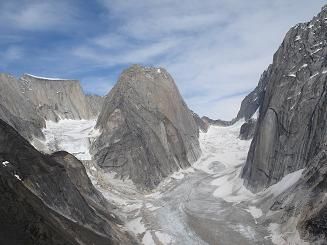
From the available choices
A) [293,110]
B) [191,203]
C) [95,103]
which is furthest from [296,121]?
[95,103]

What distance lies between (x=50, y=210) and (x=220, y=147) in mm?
93986

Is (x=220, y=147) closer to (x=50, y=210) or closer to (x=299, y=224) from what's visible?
(x=299, y=224)

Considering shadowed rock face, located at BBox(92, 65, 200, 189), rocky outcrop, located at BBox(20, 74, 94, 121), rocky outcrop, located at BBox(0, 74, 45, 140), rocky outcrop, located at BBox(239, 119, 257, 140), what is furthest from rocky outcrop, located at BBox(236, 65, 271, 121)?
rocky outcrop, located at BBox(0, 74, 45, 140)

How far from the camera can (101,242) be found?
3269cm

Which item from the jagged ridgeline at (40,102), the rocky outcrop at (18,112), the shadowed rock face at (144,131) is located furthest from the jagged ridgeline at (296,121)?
the jagged ridgeline at (40,102)

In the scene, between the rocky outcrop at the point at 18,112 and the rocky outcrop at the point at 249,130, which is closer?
the rocky outcrop at the point at 18,112

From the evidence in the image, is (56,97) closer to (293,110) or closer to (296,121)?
(293,110)

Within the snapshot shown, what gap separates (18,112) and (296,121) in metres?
47.7

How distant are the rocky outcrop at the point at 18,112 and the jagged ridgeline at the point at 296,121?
33.8m

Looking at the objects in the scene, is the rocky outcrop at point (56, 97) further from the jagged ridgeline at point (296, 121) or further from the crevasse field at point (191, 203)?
the jagged ridgeline at point (296, 121)

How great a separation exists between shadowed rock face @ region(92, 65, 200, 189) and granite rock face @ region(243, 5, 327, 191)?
17007 millimetres

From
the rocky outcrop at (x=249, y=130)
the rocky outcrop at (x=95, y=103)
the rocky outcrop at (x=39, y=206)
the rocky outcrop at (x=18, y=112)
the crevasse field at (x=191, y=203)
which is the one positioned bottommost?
the crevasse field at (x=191, y=203)

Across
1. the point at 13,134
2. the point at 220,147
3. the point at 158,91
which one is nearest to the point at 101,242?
the point at 13,134

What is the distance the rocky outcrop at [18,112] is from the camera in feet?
242
